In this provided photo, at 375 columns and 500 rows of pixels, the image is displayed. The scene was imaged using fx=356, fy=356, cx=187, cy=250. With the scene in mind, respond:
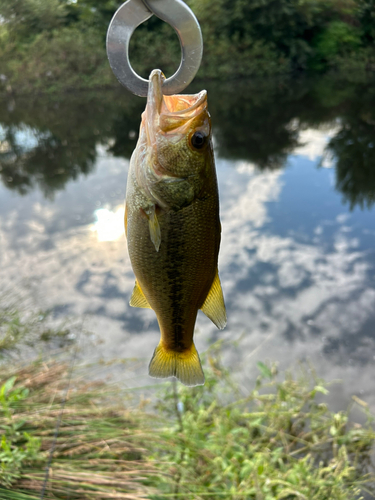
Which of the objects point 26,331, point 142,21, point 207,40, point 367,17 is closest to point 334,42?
point 367,17

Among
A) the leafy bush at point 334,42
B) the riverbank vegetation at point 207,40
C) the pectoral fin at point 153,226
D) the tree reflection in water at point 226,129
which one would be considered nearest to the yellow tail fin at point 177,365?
the pectoral fin at point 153,226

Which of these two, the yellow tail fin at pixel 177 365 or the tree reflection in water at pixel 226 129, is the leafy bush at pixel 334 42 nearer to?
the tree reflection in water at pixel 226 129

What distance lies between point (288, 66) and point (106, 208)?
26.3 meters

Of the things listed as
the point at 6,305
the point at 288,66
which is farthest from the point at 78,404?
the point at 288,66

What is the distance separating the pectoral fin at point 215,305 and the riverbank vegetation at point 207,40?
25209 millimetres

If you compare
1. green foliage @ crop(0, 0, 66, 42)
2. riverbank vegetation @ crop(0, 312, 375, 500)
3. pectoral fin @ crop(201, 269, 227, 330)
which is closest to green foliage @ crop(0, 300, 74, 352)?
riverbank vegetation @ crop(0, 312, 375, 500)

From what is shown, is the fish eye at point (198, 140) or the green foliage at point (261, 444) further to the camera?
the green foliage at point (261, 444)

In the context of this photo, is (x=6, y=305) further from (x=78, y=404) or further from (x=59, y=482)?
(x=59, y=482)

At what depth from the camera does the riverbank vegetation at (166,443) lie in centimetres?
260

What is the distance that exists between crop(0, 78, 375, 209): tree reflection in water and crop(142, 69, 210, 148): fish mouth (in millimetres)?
8975

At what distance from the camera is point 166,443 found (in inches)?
127

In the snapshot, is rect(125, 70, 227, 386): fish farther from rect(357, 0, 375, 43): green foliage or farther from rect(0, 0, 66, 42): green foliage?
rect(357, 0, 375, 43): green foliage

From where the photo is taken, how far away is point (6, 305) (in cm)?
572

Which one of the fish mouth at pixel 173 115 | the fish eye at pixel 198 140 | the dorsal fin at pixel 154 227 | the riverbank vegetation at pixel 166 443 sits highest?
the fish mouth at pixel 173 115
